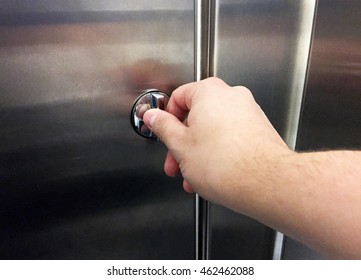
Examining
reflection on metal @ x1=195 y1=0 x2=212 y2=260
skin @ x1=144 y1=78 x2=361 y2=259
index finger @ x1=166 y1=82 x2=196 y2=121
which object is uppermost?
reflection on metal @ x1=195 y1=0 x2=212 y2=260

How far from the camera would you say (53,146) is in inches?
15.6

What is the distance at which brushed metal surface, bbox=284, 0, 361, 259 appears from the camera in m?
0.41

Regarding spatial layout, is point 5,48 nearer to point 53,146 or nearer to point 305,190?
point 53,146

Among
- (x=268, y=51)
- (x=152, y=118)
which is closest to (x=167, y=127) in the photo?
(x=152, y=118)

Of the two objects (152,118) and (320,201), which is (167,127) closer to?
(152,118)

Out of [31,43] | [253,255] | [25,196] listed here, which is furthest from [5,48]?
[253,255]

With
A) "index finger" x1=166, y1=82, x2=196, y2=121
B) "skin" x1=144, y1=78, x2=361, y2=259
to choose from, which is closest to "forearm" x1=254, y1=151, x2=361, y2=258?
"skin" x1=144, y1=78, x2=361, y2=259

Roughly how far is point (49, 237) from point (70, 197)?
58 mm

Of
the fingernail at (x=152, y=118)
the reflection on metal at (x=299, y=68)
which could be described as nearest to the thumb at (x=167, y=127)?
the fingernail at (x=152, y=118)

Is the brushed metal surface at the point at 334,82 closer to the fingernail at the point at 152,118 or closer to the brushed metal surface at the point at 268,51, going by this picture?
the brushed metal surface at the point at 268,51

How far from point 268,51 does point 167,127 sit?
15cm

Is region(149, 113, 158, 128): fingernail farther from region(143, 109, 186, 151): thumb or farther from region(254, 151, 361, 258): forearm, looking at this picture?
region(254, 151, 361, 258): forearm

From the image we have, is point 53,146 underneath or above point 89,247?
above

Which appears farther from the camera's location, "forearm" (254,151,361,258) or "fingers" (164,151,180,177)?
"fingers" (164,151,180,177)
